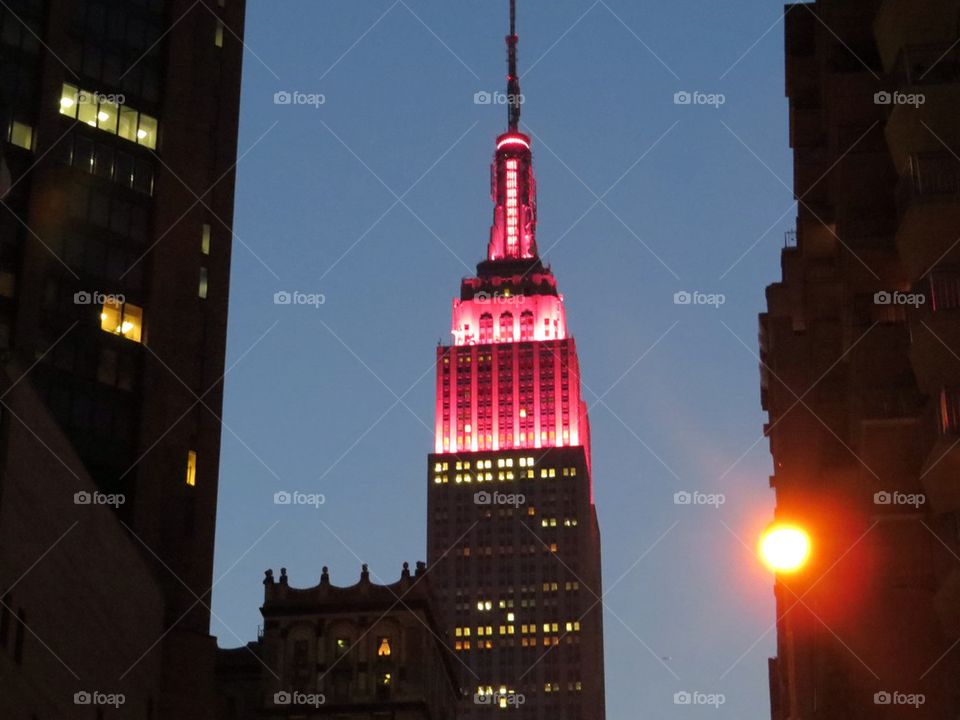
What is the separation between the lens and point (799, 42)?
1964 inches

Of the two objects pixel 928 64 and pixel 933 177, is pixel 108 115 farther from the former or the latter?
pixel 933 177

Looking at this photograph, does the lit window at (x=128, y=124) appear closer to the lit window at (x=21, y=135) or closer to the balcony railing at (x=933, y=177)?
the lit window at (x=21, y=135)

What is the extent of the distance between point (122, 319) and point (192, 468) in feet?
32.8

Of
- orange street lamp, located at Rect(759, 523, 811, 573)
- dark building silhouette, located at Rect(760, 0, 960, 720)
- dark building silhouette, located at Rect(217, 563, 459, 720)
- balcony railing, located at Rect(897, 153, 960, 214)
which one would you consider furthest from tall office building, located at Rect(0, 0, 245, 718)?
orange street lamp, located at Rect(759, 523, 811, 573)

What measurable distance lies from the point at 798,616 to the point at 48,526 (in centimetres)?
2570

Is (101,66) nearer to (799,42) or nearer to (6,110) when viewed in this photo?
(6,110)

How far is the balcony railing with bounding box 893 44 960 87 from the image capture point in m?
35.8

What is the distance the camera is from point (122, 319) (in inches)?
4008

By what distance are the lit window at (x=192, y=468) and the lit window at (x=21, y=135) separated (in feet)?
68.1

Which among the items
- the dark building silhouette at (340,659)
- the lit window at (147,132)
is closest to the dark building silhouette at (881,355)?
the lit window at (147,132)

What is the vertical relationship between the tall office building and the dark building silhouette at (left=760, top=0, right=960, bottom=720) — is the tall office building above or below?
above

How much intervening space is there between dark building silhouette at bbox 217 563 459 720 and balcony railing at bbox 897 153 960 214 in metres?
97.0

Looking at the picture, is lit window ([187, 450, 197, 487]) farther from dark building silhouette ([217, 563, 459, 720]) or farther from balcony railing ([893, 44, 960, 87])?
balcony railing ([893, 44, 960, 87])

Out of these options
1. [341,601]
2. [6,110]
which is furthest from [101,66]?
[341,601]
